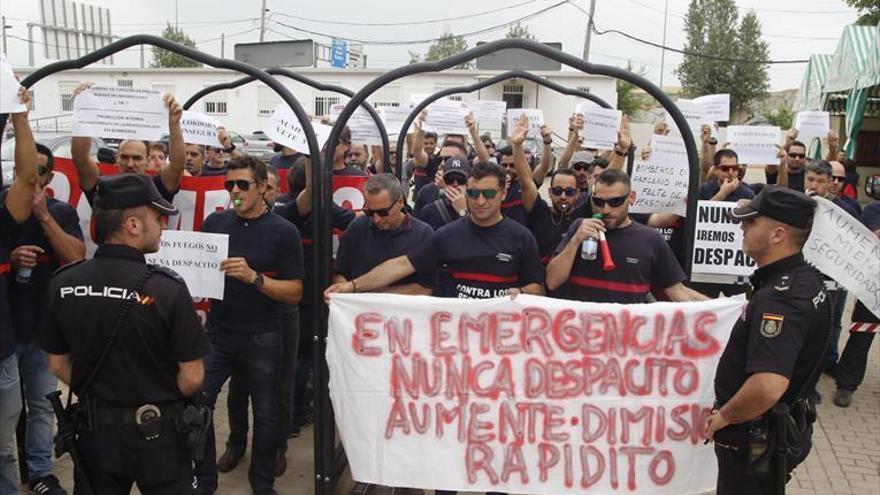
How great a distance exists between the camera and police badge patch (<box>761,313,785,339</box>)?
2.79 meters

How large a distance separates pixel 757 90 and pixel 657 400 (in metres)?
57.1

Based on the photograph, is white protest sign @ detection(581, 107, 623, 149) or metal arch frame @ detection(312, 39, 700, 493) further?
white protest sign @ detection(581, 107, 623, 149)

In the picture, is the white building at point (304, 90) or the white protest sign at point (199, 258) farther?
the white building at point (304, 90)

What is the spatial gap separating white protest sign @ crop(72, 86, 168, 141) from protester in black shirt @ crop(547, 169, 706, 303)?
8.47ft

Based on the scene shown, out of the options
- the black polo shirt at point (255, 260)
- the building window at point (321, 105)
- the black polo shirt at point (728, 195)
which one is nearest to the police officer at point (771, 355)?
the black polo shirt at point (255, 260)

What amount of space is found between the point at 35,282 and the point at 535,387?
280 cm

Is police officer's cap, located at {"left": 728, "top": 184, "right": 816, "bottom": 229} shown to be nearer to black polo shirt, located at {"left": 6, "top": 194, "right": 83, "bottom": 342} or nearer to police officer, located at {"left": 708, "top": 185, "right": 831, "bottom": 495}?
police officer, located at {"left": 708, "top": 185, "right": 831, "bottom": 495}

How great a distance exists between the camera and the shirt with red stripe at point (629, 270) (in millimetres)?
3879

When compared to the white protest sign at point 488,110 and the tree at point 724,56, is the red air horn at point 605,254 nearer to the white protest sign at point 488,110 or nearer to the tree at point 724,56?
the white protest sign at point 488,110

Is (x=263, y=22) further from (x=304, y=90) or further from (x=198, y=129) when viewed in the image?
(x=198, y=129)

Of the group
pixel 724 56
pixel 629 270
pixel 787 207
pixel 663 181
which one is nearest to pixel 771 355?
pixel 787 207

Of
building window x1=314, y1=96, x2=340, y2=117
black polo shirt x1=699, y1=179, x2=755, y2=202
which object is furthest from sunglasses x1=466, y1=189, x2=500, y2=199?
building window x1=314, y1=96, x2=340, y2=117

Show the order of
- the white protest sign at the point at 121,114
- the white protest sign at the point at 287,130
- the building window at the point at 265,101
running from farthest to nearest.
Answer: the building window at the point at 265,101, the white protest sign at the point at 287,130, the white protest sign at the point at 121,114

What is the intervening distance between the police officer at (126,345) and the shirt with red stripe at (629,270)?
2.06 m
